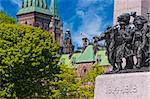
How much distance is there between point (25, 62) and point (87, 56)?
1950 inches

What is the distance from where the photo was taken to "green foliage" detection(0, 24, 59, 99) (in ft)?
172

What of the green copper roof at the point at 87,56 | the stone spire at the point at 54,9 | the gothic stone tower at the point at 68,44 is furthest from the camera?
the stone spire at the point at 54,9

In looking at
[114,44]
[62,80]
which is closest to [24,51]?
[62,80]

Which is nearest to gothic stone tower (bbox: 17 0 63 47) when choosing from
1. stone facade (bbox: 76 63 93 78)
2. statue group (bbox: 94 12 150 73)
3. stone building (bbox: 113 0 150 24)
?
stone facade (bbox: 76 63 93 78)

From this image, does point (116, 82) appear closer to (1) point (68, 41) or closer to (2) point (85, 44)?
(2) point (85, 44)

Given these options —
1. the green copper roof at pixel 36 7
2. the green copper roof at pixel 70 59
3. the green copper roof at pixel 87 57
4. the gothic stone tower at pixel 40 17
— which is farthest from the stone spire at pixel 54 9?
the green copper roof at pixel 87 57

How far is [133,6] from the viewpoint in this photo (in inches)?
941

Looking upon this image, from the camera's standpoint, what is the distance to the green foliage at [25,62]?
52.3 meters

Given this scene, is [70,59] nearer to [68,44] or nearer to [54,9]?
[68,44]

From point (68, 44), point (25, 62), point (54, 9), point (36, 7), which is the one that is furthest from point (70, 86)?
point (54, 9)

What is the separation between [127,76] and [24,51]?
1418 inches

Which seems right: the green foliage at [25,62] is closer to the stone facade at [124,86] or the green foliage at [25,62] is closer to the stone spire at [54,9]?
the stone facade at [124,86]

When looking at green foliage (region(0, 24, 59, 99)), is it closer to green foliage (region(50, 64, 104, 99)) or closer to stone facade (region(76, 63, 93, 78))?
green foliage (region(50, 64, 104, 99))

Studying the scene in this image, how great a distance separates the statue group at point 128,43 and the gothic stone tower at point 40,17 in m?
136
